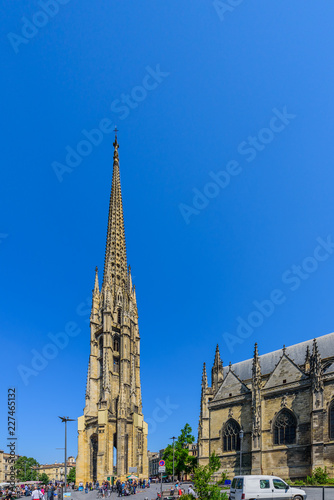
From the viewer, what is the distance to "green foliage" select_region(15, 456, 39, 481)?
89.9 m

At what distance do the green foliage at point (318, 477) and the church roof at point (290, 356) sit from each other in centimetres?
794

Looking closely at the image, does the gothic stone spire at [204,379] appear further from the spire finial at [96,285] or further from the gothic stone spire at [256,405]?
the spire finial at [96,285]

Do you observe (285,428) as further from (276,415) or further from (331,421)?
A: (331,421)

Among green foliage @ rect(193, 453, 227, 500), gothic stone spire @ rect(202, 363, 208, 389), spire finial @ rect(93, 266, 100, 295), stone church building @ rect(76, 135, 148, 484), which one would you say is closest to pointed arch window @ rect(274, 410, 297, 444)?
gothic stone spire @ rect(202, 363, 208, 389)

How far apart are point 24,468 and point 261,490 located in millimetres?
90631

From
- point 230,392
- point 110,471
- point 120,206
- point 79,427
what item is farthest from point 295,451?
point 120,206

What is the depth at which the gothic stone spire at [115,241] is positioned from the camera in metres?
63.8

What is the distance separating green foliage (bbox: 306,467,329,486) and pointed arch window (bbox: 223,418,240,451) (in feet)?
Result: 40.4

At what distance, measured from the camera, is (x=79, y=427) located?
53.9 m

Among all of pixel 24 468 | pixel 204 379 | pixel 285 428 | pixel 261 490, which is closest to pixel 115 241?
pixel 204 379

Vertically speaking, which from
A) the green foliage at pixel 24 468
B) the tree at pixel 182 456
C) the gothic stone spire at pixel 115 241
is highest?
the gothic stone spire at pixel 115 241

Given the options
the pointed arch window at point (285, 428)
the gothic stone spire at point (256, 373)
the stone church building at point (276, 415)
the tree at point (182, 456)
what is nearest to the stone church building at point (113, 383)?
the tree at point (182, 456)

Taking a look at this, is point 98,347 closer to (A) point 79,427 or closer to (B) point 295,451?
(A) point 79,427

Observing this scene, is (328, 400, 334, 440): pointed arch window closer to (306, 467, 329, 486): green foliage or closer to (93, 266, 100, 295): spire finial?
(306, 467, 329, 486): green foliage
